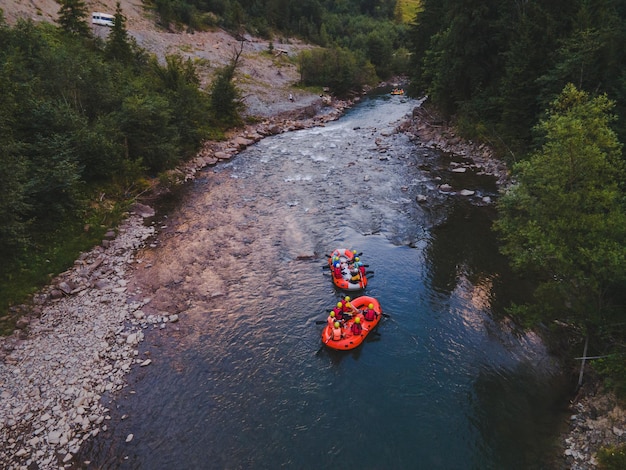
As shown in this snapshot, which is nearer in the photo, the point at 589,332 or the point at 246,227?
the point at 589,332

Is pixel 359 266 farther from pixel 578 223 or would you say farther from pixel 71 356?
pixel 71 356

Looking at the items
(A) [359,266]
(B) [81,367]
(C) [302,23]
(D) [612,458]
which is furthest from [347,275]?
(C) [302,23]

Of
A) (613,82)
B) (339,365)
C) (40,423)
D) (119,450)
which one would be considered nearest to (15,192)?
(40,423)

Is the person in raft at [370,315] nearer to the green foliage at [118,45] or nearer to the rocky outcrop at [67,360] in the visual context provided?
→ the rocky outcrop at [67,360]

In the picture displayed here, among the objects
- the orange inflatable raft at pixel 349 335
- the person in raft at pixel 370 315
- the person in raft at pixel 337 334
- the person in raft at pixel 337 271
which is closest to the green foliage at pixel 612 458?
the orange inflatable raft at pixel 349 335

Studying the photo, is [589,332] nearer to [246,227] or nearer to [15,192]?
[246,227]

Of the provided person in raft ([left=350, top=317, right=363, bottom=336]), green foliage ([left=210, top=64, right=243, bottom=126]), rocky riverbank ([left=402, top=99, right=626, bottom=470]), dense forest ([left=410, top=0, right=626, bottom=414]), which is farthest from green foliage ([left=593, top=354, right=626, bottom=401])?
green foliage ([left=210, top=64, right=243, bottom=126])
